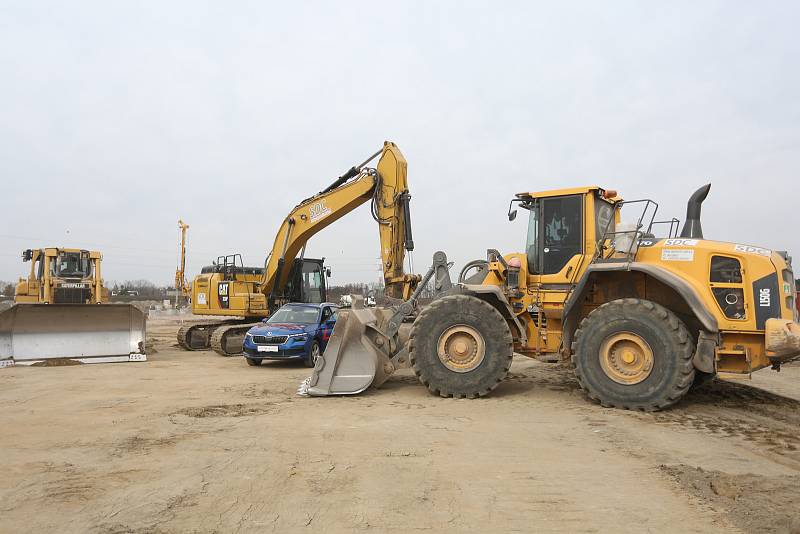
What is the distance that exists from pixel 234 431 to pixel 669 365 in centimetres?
528

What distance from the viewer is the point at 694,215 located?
27.5 ft

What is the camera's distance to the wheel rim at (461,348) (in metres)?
8.33

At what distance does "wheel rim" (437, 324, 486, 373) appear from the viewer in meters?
8.33

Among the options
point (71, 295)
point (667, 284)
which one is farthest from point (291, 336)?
point (71, 295)

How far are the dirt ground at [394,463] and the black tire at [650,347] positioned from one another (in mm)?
255

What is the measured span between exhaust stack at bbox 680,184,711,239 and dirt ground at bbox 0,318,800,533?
2365mm

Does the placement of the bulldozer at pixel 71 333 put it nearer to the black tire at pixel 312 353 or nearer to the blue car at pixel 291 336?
the blue car at pixel 291 336

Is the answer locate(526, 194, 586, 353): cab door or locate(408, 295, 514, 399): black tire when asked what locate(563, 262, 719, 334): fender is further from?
locate(408, 295, 514, 399): black tire

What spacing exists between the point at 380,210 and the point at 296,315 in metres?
3.24

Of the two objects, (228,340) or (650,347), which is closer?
(650,347)

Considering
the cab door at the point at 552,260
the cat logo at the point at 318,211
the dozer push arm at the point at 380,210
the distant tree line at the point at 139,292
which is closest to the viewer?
the cab door at the point at 552,260

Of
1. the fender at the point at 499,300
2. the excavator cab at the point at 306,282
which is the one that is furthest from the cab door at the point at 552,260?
the excavator cab at the point at 306,282


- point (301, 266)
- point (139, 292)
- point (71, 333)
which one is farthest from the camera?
point (139, 292)

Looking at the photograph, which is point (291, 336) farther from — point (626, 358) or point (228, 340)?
point (626, 358)
